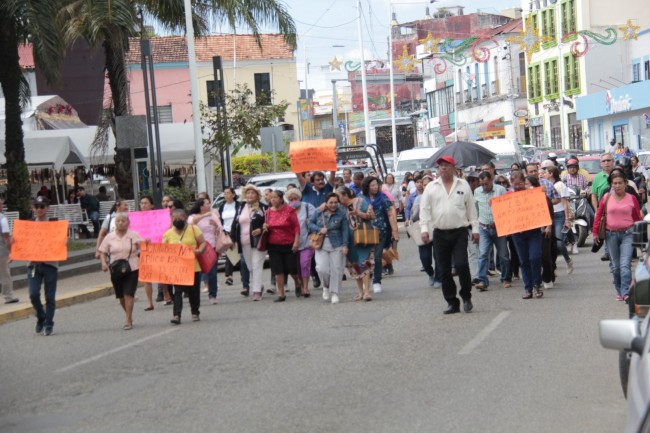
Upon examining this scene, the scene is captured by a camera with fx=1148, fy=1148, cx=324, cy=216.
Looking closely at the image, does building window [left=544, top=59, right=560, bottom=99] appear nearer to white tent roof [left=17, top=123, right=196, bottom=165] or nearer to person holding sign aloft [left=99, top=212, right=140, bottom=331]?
white tent roof [left=17, top=123, right=196, bottom=165]

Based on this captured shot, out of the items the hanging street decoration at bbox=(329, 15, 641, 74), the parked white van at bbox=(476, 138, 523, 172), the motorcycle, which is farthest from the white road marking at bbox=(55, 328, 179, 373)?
the hanging street decoration at bbox=(329, 15, 641, 74)

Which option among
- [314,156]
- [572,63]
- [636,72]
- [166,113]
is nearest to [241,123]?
[314,156]

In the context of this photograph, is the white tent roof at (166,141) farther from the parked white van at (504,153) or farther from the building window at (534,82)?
the building window at (534,82)

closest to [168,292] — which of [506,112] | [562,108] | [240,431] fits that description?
[240,431]

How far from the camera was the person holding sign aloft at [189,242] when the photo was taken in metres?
15.4

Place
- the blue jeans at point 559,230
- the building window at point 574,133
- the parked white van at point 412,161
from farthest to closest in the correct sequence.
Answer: the building window at point 574,133 → the parked white van at point 412,161 → the blue jeans at point 559,230

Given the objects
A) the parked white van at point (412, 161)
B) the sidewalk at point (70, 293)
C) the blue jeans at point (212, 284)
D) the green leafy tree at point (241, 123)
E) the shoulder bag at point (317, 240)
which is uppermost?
the green leafy tree at point (241, 123)

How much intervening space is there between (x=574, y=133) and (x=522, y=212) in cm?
5090

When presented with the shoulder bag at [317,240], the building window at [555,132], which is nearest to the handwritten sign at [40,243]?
the shoulder bag at [317,240]

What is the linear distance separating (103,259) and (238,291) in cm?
437

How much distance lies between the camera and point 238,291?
19281 millimetres

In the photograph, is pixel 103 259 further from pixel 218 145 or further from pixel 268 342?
pixel 218 145

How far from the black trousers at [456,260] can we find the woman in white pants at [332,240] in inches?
99.2

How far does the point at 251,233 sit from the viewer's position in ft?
57.4
